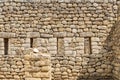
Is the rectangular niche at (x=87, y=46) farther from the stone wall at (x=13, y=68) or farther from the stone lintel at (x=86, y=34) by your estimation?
the stone wall at (x=13, y=68)

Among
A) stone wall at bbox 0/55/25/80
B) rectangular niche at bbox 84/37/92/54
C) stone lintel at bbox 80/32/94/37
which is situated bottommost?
stone wall at bbox 0/55/25/80

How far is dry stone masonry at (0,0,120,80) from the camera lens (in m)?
10.6

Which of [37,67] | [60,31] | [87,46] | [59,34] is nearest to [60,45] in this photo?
[59,34]

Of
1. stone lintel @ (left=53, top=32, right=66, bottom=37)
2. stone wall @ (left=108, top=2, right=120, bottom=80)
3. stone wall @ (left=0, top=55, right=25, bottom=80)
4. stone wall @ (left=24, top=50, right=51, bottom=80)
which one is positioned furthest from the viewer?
stone lintel @ (left=53, top=32, right=66, bottom=37)

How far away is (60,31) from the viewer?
1098 cm

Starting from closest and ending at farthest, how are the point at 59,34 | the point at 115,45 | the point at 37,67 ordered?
1. the point at 37,67
2. the point at 115,45
3. the point at 59,34

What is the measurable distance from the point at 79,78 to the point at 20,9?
3456 mm

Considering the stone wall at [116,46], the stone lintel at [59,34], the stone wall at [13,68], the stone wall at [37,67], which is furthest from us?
the stone lintel at [59,34]

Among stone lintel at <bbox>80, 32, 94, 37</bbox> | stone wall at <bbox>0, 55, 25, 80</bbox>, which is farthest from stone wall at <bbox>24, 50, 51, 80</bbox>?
stone lintel at <bbox>80, 32, 94, 37</bbox>

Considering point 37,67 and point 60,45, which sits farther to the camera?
point 60,45

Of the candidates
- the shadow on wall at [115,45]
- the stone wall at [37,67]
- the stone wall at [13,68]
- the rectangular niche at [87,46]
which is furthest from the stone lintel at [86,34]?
the stone wall at [37,67]

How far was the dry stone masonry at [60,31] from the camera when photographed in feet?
34.9

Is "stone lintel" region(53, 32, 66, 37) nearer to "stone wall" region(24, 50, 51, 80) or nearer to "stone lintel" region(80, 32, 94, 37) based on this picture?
"stone lintel" region(80, 32, 94, 37)

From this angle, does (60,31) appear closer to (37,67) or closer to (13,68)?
(13,68)
